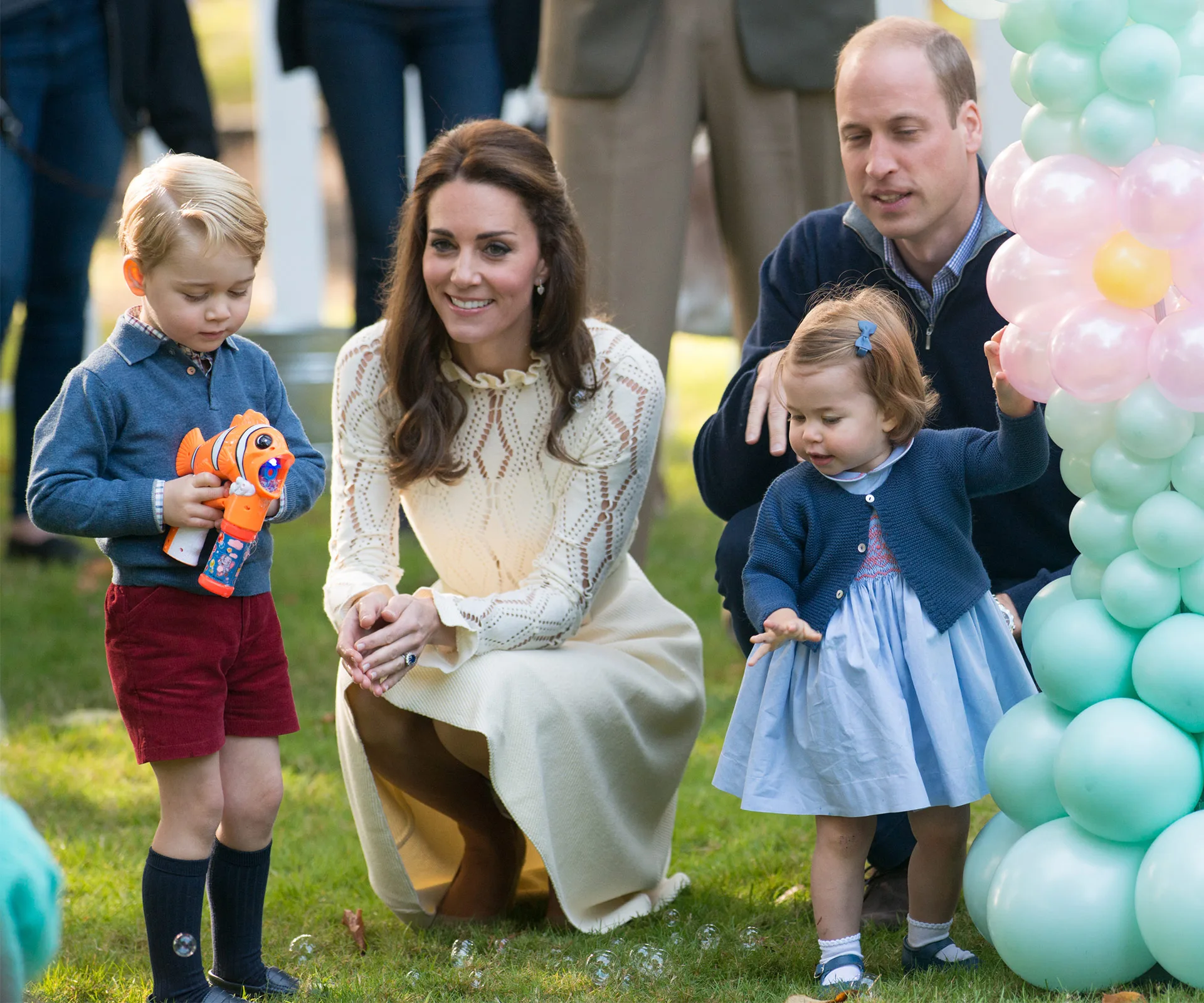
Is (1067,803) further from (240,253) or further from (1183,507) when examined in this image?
(240,253)

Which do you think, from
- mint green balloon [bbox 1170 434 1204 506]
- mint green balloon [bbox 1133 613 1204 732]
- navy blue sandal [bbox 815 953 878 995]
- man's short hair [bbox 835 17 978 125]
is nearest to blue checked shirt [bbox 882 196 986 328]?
man's short hair [bbox 835 17 978 125]

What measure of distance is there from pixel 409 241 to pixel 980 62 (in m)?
4.17

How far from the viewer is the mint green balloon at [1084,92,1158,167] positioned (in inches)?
83.7

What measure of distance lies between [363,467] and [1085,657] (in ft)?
4.39

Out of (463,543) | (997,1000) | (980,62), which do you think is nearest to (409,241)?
(463,543)

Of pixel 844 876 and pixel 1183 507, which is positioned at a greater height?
pixel 1183 507

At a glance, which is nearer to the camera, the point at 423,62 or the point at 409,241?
the point at 409,241

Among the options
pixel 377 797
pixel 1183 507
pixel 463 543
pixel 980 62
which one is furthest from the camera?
pixel 980 62

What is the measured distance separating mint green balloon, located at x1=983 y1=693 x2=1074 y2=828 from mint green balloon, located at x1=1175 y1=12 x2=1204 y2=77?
2.85 feet

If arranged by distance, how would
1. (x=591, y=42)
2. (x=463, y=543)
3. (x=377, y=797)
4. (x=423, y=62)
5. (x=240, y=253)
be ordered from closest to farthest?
(x=240, y=253)
(x=377, y=797)
(x=463, y=543)
(x=591, y=42)
(x=423, y=62)

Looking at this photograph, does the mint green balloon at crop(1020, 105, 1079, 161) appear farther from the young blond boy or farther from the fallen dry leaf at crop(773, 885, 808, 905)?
the fallen dry leaf at crop(773, 885, 808, 905)

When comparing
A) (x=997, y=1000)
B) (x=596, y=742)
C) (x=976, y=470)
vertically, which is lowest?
(x=997, y=1000)

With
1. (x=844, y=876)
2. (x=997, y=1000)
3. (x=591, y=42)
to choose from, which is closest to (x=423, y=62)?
(x=591, y=42)

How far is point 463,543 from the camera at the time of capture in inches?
116
